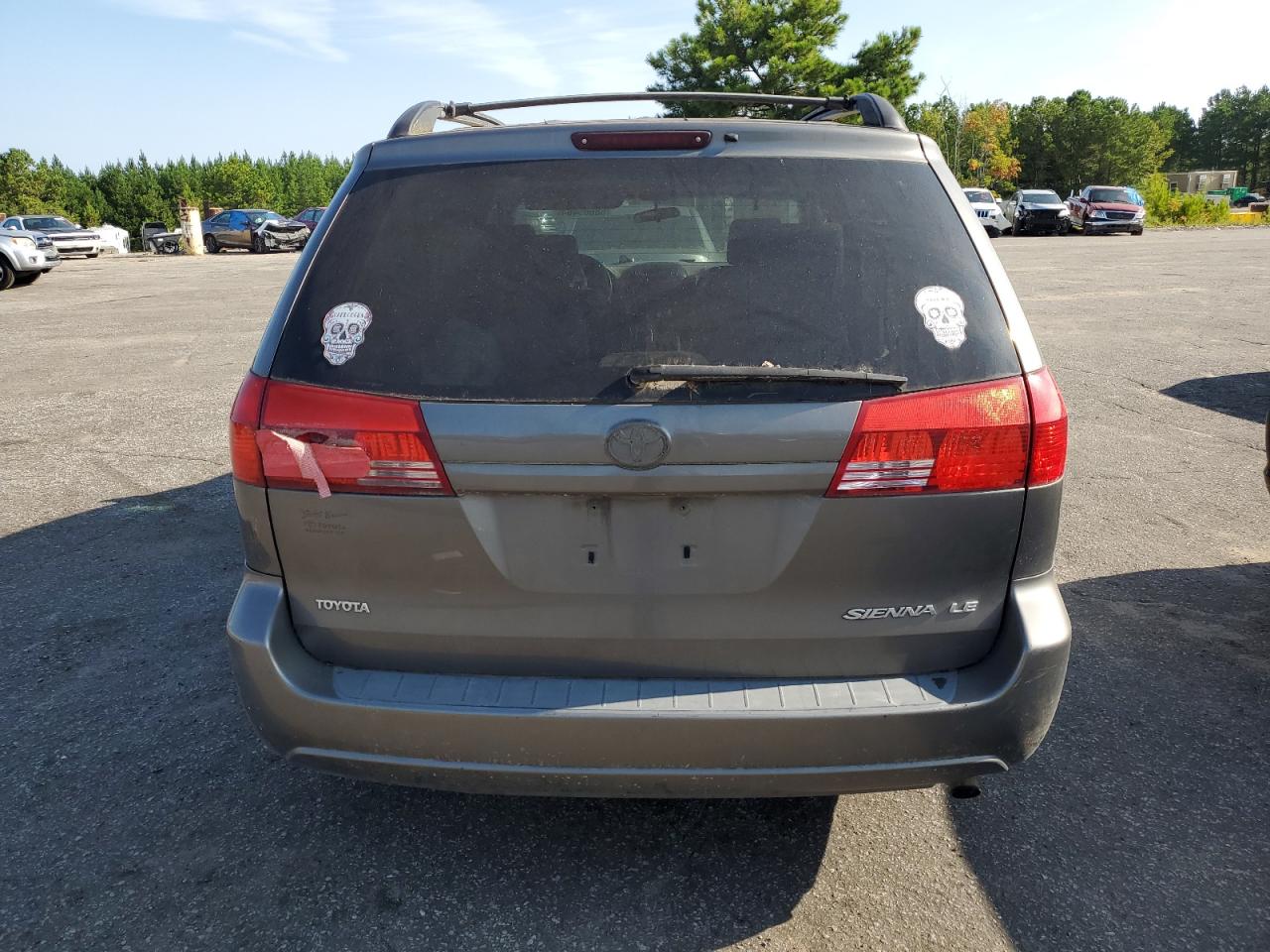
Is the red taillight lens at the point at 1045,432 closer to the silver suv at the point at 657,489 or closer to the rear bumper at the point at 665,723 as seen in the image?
the silver suv at the point at 657,489

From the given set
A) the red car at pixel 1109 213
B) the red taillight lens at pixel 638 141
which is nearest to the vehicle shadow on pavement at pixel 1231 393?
the red taillight lens at pixel 638 141

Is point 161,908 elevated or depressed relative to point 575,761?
depressed

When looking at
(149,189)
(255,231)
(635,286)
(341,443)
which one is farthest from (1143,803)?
(149,189)

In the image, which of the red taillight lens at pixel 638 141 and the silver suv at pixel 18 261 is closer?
the red taillight lens at pixel 638 141

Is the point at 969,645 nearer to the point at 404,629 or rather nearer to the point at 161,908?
the point at 404,629

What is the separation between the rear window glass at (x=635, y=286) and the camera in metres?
2.21

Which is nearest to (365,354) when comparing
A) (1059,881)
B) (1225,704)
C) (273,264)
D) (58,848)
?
(58,848)

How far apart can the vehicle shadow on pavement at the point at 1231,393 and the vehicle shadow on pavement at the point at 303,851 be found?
22.9 ft

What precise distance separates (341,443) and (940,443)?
4.33 ft

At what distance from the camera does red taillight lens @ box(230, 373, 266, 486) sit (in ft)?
7.64

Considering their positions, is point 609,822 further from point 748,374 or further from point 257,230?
point 257,230

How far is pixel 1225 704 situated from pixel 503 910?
2.61 metres

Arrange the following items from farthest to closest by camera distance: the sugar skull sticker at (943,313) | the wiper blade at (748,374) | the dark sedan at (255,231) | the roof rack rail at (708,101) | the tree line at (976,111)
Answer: the tree line at (976,111), the dark sedan at (255,231), the roof rack rail at (708,101), the sugar skull sticker at (943,313), the wiper blade at (748,374)

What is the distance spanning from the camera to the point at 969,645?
2.31 m
